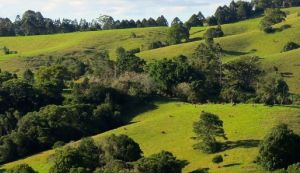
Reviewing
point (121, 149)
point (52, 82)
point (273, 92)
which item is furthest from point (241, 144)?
point (52, 82)

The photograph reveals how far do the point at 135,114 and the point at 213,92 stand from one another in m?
20.1

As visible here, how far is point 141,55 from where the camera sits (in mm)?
165375

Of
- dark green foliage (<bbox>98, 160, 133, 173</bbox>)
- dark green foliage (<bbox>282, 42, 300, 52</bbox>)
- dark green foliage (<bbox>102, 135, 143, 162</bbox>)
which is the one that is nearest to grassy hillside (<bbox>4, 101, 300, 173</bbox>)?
dark green foliage (<bbox>102, 135, 143, 162</bbox>)

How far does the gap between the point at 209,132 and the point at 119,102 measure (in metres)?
39.1

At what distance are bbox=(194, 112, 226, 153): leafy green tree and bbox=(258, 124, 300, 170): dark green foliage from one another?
339 inches

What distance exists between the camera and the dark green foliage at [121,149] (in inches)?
2995

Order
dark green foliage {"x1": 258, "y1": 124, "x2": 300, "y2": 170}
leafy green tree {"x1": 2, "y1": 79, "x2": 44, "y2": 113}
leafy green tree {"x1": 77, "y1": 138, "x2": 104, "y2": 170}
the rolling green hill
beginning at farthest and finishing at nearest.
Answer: the rolling green hill → leafy green tree {"x1": 2, "y1": 79, "x2": 44, "y2": 113} → leafy green tree {"x1": 77, "y1": 138, "x2": 104, "y2": 170} → dark green foliage {"x1": 258, "y1": 124, "x2": 300, "y2": 170}

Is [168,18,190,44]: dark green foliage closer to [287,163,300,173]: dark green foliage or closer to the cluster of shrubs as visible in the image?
the cluster of shrubs

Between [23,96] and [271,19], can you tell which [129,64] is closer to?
[23,96]

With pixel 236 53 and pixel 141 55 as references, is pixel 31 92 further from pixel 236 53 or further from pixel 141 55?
pixel 236 53

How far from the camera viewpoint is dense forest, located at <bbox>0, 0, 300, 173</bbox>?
69.5 meters

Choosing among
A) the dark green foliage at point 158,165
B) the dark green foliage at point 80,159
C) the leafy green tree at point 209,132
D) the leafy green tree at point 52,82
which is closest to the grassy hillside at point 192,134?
the leafy green tree at point 209,132

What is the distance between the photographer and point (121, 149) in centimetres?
7606

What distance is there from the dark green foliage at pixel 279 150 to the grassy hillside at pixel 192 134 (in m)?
1.73
